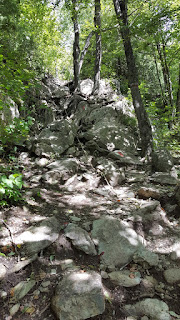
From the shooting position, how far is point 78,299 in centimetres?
193

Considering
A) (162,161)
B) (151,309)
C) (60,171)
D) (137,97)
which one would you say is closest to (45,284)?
(151,309)

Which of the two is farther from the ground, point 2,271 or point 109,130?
point 109,130

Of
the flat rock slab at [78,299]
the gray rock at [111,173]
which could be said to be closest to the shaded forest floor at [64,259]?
the flat rock slab at [78,299]

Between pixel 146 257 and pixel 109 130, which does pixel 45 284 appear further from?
pixel 109 130

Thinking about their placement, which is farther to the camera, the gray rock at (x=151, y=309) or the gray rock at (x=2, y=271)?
the gray rock at (x=2, y=271)

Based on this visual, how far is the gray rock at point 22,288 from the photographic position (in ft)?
6.68

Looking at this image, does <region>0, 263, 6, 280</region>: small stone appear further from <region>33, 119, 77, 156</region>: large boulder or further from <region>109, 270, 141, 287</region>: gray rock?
<region>33, 119, 77, 156</region>: large boulder

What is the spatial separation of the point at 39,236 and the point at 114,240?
3.88 ft

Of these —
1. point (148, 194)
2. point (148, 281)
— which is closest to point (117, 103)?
point (148, 194)

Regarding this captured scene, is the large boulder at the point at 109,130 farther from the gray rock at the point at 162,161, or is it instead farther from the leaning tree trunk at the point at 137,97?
the gray rock at the point at 162,161

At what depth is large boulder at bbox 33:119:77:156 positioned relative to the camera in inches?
256

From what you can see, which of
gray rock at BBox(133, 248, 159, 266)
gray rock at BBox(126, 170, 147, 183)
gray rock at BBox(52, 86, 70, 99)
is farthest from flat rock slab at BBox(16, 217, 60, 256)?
gray rock at BBox(52, 86, 70, 99)

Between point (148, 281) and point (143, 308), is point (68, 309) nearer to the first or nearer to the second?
point (143, 308)

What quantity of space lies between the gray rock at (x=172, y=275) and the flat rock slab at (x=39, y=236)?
165cm
